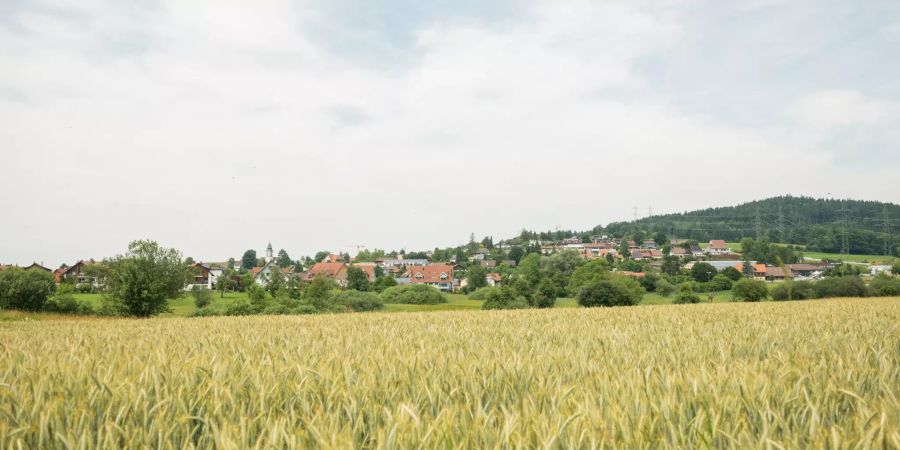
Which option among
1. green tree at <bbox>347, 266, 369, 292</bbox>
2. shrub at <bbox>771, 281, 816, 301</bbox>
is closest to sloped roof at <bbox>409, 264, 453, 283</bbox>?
green tree at <bbox>347, 266, 369, 292</bbox>

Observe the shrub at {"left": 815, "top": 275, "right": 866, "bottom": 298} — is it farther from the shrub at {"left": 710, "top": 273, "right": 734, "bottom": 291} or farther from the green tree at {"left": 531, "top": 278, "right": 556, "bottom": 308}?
the shrub at {"left": 710, "top": 273, "right": 734, "bottom": 291}

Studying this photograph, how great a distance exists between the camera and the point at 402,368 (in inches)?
183

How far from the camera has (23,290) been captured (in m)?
50.6

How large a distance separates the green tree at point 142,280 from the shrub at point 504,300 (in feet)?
105

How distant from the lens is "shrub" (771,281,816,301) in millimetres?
55031

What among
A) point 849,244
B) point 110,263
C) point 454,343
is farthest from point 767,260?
point 454,343

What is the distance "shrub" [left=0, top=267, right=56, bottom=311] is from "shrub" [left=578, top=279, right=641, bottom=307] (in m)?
55.2

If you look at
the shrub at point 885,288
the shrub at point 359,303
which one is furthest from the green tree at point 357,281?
the shrub at point 885,288

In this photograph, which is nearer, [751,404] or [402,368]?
[751,404]

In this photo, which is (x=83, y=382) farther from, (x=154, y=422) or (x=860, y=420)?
(x=860, y=420)

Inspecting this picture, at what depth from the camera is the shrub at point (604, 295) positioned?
187ft

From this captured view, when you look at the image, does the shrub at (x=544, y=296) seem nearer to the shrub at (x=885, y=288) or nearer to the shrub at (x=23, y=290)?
the shrub at (x=885, y=288)

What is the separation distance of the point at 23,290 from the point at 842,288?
80.9 meters

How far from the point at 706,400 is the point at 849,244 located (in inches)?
7752
